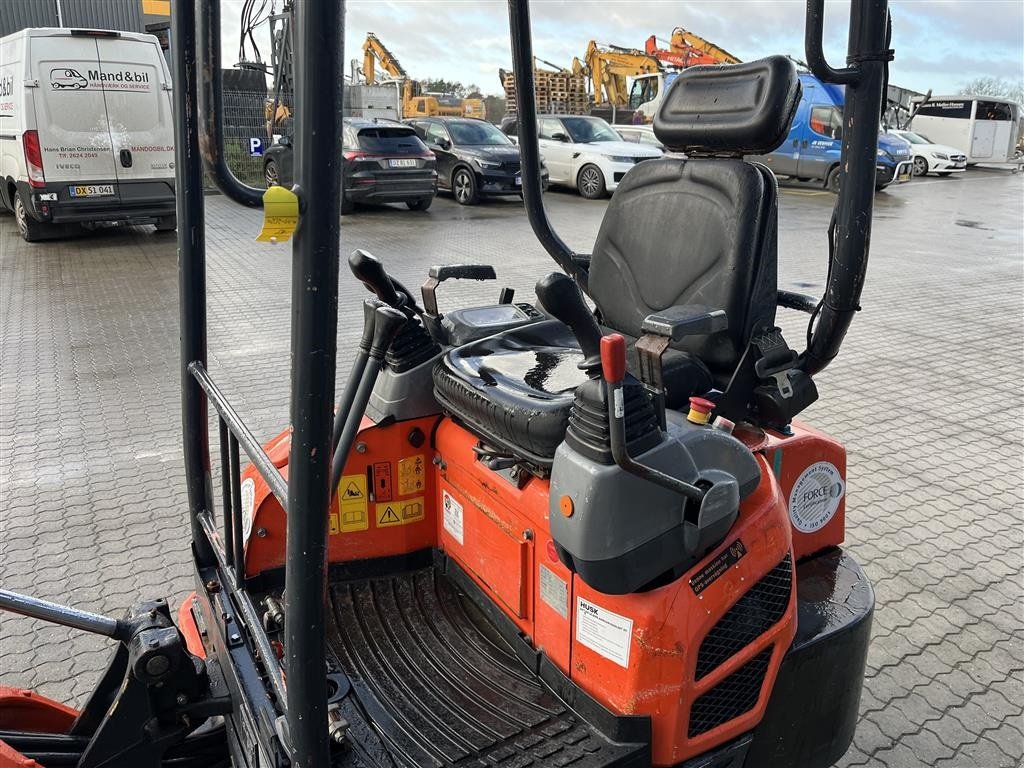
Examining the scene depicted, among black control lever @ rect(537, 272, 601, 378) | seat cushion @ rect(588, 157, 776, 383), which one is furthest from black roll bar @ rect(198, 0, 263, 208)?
seat cushion @ rect(588, 157, 776, 383)

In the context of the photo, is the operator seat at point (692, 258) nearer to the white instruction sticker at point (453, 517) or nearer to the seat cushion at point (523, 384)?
the seat cushion at point (523, 384)

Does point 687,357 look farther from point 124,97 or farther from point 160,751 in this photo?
point 124,97

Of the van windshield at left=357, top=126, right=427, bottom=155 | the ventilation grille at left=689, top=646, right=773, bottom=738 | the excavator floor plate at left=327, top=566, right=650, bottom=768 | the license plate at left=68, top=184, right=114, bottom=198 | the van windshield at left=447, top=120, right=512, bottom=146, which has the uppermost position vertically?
the van windshield at left=447, top=120, right=512, bottom=146

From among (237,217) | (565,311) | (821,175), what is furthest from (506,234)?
(565,311)

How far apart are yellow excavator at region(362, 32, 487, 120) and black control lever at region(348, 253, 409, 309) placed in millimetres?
25986

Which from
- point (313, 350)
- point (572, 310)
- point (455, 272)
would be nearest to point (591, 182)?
point (455, 272)

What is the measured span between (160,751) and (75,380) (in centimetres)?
473

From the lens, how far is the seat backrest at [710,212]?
2451 millimetres

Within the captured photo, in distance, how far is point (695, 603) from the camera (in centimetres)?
187

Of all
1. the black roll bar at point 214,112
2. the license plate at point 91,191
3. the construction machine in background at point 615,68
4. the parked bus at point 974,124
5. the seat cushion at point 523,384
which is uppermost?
the construction machine in background at point 615,68

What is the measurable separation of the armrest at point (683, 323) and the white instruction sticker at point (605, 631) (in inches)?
25.0

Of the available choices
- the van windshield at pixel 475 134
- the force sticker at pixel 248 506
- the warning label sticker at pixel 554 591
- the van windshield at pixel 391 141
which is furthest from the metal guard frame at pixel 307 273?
the van windshield at pixel 475 134

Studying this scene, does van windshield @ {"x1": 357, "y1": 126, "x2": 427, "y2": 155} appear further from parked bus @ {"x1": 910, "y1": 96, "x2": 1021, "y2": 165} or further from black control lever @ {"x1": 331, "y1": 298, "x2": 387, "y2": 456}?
parked bus @ {"x1": 910, "y1": 96, "x2": 1021, "y2": 165}

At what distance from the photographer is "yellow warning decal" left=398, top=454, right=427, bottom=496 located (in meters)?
2.64
